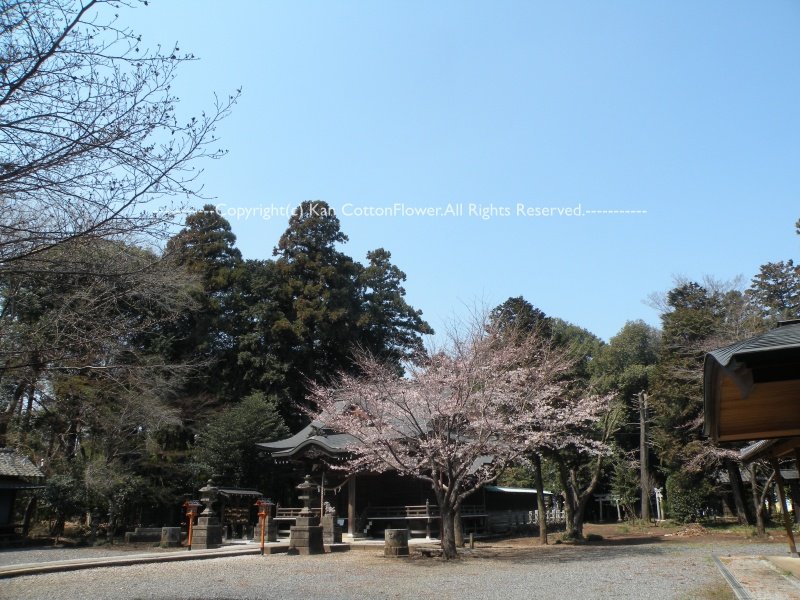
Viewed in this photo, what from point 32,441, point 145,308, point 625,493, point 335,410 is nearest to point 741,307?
point 625,493

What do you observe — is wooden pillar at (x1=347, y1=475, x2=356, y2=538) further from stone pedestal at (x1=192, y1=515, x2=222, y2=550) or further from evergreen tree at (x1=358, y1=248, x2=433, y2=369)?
evergreen tree at (x1=358, y1=248, x2=433, y2=369)

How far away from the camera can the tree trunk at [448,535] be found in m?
14.6

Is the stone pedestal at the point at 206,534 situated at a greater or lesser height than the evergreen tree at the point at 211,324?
lesser

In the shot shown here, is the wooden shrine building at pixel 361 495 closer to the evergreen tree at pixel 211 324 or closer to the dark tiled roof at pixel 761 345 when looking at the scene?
the evergreen tree at pixel 211 324

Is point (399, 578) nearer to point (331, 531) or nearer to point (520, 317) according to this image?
point (331, 531)

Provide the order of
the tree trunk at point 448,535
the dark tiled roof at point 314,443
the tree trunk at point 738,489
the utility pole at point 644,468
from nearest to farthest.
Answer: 1. the tree trunk at point 448,535
2. the dark tiled roof at point 314,443
3. the tree trunk at point 738,489
4. the utility pole at point 644,468

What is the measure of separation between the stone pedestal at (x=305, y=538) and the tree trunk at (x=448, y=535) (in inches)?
158

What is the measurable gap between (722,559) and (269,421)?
18282 mm

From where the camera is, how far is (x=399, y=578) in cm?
1131

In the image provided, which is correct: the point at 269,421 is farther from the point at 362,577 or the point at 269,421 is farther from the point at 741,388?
the point at 741,388

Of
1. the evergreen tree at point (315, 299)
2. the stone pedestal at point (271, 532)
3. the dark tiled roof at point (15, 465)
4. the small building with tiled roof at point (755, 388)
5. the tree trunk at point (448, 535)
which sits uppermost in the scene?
the evergreen tree at point (315, 299)

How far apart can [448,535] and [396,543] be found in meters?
1.53

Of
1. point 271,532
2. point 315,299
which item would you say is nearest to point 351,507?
point 271,532

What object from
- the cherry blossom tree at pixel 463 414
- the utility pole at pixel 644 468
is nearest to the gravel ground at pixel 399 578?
the cherry blossom tree at pixel 463 414
